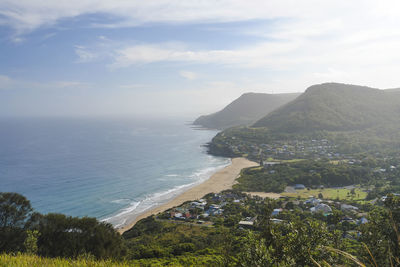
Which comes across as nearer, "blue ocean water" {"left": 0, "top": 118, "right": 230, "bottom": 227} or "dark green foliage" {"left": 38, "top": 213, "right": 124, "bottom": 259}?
"dark green foliage" {"left": 38, "top": 213, "right": 124, "bottom": 259}

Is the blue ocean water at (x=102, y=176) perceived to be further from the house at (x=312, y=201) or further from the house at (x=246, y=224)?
the house at (x=312, y=201)

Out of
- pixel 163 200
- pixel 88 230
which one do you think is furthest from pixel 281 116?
pixel 88 230

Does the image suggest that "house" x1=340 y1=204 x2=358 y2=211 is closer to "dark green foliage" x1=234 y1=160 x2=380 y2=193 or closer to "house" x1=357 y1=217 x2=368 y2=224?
"house" x1=357 y1=217 x2=368 y2=224

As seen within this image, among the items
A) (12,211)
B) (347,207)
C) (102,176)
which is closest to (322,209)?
(347,207)

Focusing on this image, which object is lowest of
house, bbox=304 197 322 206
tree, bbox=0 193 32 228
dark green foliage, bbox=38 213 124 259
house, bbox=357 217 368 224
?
house, bbox=304 197 322 206

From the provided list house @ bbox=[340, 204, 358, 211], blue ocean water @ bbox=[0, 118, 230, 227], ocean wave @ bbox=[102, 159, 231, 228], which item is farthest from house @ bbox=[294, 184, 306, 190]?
blue ocean water @ bbox=[0, 118, 230, 227]

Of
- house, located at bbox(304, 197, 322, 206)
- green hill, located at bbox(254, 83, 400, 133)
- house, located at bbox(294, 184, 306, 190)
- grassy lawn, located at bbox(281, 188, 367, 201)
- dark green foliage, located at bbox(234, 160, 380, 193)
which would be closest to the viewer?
house, located at bbox(304, 197, 322, 206)
